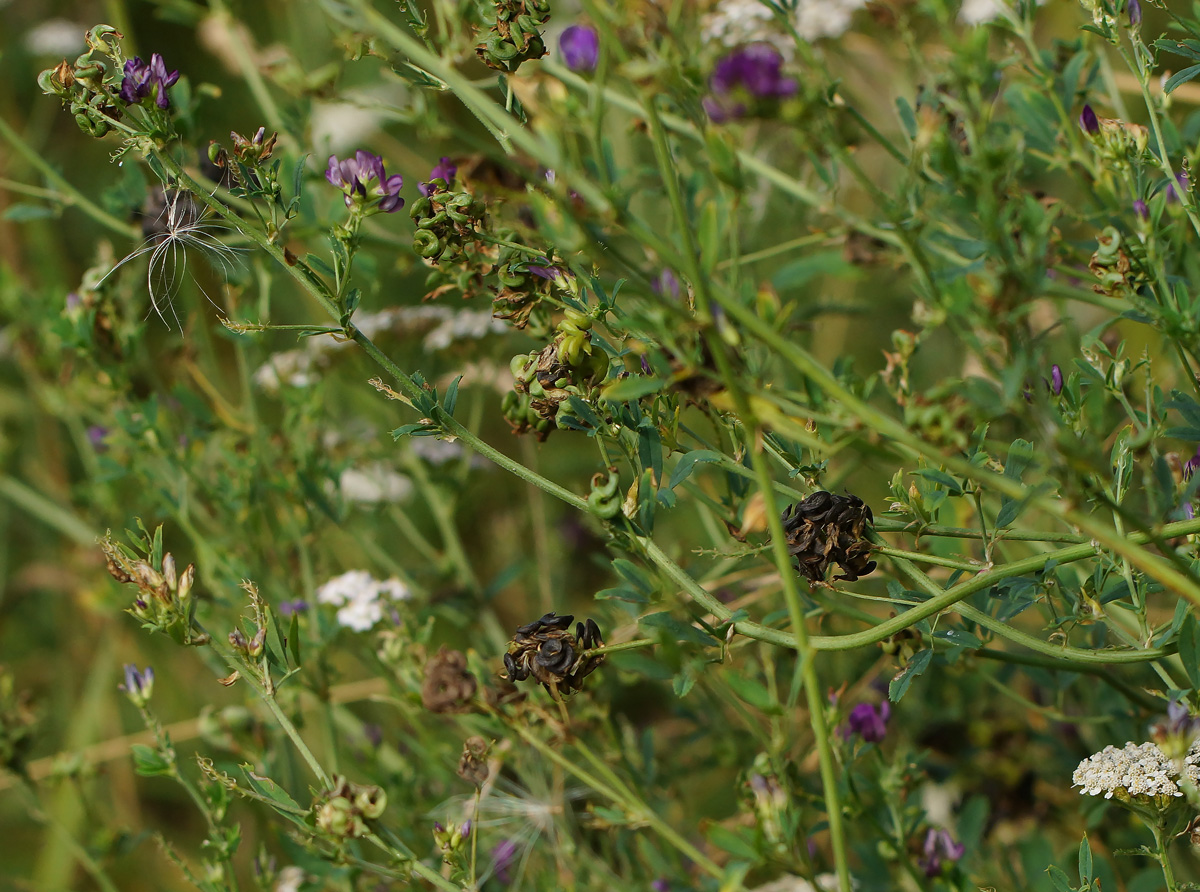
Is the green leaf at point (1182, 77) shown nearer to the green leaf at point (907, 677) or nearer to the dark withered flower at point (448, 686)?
the green leaf at point (907, 677)

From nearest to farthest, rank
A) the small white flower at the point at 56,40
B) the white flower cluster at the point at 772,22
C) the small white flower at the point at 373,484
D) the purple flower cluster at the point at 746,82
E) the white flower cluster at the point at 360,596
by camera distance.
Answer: the purple flower cluster at the point at 746,82 → the white flower cluster at the point at 360,596 → the white flower cluster at the point at 772,22 → the small white flower at the point at 373,484 → the small white flower at the point at 56,40

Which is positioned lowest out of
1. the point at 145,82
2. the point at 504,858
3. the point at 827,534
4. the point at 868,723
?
the point at 504,858

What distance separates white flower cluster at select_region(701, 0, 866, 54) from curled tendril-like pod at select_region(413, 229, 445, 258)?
3.18 feet

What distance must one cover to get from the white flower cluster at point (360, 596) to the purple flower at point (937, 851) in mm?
733

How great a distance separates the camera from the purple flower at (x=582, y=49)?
2.38 ft

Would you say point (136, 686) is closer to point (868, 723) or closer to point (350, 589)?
point (350, 589)

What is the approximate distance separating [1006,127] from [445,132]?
0.68 metres

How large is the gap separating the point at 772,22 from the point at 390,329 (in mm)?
861

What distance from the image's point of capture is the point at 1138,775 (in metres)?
0.89

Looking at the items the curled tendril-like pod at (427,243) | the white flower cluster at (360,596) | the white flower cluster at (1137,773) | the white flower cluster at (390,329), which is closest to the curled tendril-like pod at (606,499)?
the curled tendril-like pod at (427,243)

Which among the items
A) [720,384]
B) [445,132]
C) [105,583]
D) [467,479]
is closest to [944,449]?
[720,384]

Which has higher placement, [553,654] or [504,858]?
[553,654]

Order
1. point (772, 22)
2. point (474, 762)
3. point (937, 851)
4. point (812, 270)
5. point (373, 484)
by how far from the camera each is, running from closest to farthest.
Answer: point (474, 762)
point (937, 851)
point (812, 270)
point (772, 22)
point (373, 484)

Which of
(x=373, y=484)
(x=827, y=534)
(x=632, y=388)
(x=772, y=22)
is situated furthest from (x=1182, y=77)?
(x=373, y=484)
